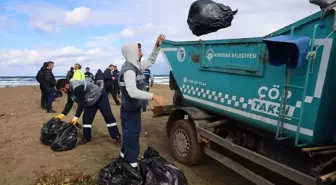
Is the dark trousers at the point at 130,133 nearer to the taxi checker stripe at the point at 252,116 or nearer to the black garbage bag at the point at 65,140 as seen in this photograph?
the taxi checker stripe at the point at 252,116

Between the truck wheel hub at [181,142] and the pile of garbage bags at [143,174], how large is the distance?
43.7 inches

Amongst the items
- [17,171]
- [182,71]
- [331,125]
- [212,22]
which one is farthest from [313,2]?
[17,171]

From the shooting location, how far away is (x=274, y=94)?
10.7 feet

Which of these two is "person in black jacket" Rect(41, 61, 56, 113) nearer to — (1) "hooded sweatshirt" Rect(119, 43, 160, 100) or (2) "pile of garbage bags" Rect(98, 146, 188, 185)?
(1) "hooded sweatshirt" Rect(119, 43, 160, 100)

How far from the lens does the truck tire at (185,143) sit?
15.3ft

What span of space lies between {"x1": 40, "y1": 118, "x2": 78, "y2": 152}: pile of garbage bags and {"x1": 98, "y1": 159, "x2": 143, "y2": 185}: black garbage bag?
2.08 metres

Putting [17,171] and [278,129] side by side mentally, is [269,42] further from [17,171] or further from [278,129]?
[17,171]

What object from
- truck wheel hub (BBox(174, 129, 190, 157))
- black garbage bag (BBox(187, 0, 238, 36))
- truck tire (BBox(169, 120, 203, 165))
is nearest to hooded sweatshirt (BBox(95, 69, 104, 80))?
truck tire (BBox(169, 120, 203, 165))

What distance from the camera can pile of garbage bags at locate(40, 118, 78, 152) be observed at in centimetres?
548

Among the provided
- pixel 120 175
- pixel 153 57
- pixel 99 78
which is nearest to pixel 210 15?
pixel 153 57

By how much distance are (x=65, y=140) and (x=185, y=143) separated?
228cm

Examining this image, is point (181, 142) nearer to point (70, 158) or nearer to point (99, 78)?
point (70, 158)

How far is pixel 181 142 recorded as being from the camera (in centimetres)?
500

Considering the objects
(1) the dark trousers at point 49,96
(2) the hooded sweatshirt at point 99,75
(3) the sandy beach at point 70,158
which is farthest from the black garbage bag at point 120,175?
(2) the hooded sweatshirt at point 99,75
